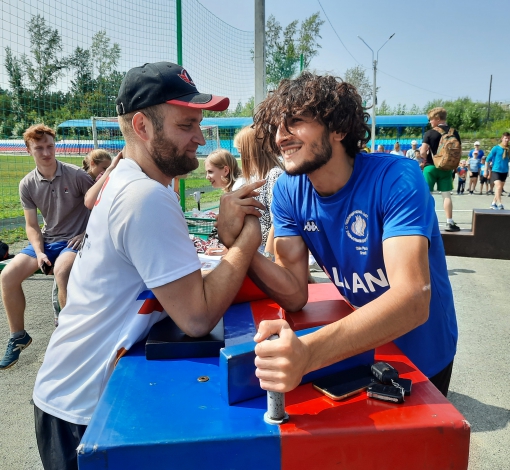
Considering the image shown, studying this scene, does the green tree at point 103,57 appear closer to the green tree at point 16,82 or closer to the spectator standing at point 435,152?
the green tree at point 16,82

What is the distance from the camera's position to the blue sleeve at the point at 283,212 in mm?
1888

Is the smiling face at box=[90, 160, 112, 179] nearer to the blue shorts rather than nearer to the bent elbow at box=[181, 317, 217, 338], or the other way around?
the blue shorts

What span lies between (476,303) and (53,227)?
4515mm

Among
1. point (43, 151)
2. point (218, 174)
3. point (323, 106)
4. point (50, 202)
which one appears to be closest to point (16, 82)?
point (43, 151)

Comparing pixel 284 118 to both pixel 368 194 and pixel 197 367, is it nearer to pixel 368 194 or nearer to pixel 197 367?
pixel 368 194

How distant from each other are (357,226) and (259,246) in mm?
363

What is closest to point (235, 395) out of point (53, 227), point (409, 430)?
point (409, 430)

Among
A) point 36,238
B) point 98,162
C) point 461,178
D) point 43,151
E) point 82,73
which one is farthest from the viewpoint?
point 461,178

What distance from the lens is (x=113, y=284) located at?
135cm

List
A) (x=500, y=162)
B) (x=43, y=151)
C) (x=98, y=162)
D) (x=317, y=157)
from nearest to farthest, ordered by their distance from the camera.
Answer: (x=317, y=157)
(x=43, y=151)
(x=98, y=162)
(x=500, y=162)

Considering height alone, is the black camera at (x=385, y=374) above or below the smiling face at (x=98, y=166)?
below

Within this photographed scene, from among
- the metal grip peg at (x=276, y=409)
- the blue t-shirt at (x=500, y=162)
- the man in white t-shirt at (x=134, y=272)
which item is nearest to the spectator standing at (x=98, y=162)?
the man in white t-shirt at (x=134, y=272)

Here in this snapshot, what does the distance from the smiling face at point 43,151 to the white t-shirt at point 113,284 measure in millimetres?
3291

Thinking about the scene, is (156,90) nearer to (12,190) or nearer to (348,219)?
(348,219)
